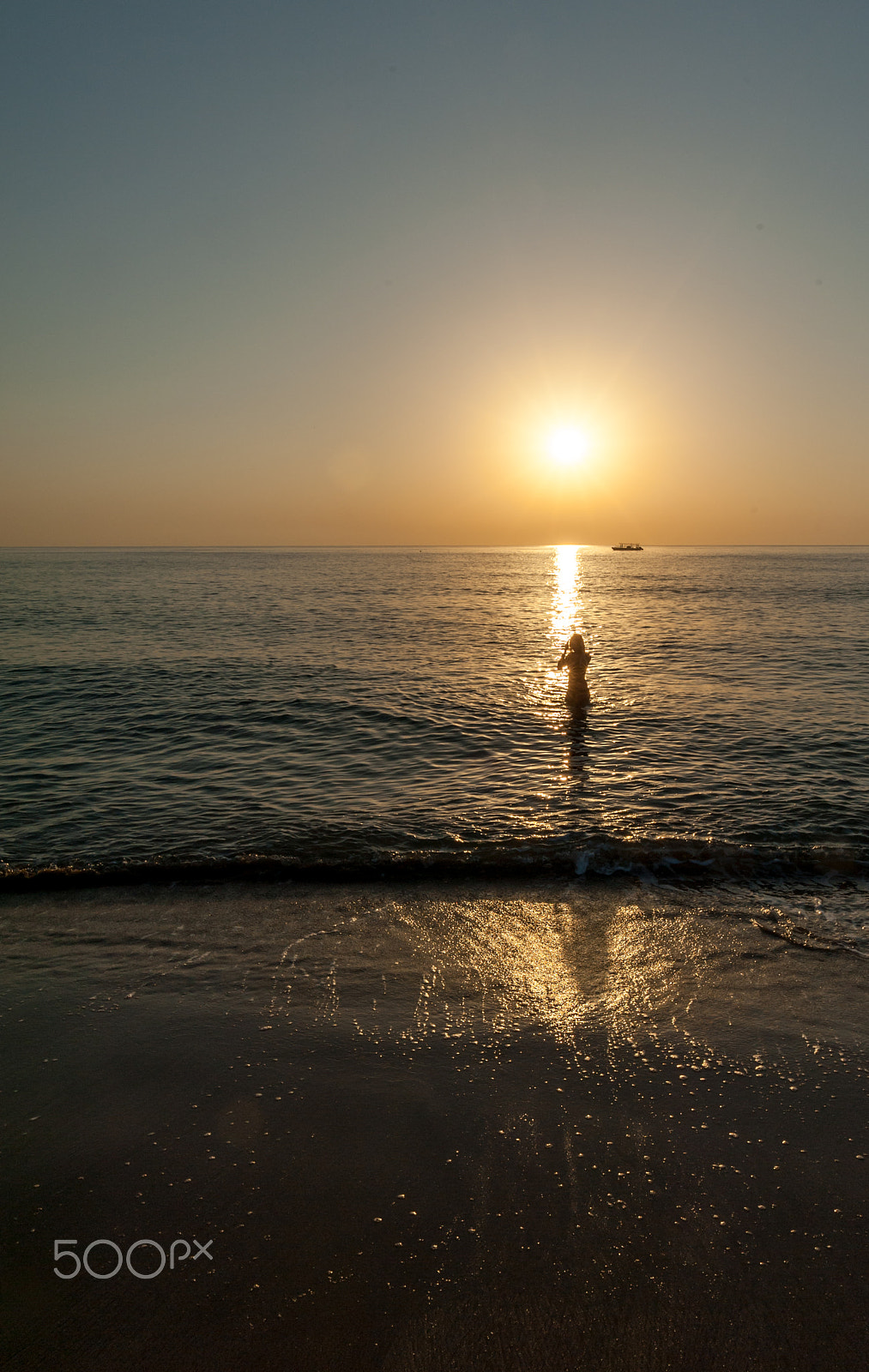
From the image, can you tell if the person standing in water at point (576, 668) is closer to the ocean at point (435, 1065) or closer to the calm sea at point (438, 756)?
the calm sea at point (438, 756)

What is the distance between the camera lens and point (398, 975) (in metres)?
6.76

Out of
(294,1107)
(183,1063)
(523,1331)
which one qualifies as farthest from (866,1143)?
(183,1063)

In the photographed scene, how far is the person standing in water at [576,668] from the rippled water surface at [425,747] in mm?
626

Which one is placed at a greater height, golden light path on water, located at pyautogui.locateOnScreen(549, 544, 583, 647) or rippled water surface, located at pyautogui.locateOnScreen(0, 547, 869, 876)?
golden light path on water, located at pyautogui.locateOnScreen(549, 544, 583, 647)

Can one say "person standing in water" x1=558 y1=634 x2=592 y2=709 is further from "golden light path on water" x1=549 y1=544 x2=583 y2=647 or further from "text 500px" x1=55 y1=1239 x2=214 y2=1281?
"text 500px" x1=55 y1=1239 x2=214 y2=1281

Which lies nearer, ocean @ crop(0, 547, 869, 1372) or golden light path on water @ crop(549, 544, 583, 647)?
ocean @ crop(0, 547, 869, 1372)

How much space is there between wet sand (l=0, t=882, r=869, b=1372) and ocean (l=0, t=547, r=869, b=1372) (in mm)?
19

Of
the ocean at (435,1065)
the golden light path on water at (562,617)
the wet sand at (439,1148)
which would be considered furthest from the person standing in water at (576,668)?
the wet sand at (439,1148)

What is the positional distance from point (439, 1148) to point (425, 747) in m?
12.3

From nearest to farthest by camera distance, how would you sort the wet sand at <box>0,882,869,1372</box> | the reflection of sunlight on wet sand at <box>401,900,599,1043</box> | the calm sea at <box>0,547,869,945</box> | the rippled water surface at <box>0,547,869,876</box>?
the wet sand at <box>0,882,869,1372</box> < the reflection of sunlight on wet sand at <box>401,900,599,1043</box> < the calm sea at <box>0,547,869,945</box> < the rippled water surface at <box>0,547,869,876</box>

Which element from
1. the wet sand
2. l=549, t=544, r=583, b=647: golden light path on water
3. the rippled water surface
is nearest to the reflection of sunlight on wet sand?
the wet sand

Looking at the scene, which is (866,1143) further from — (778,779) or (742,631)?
(742,631)

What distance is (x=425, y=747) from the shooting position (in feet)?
55.0

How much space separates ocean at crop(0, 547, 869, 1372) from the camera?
11.8 ft
